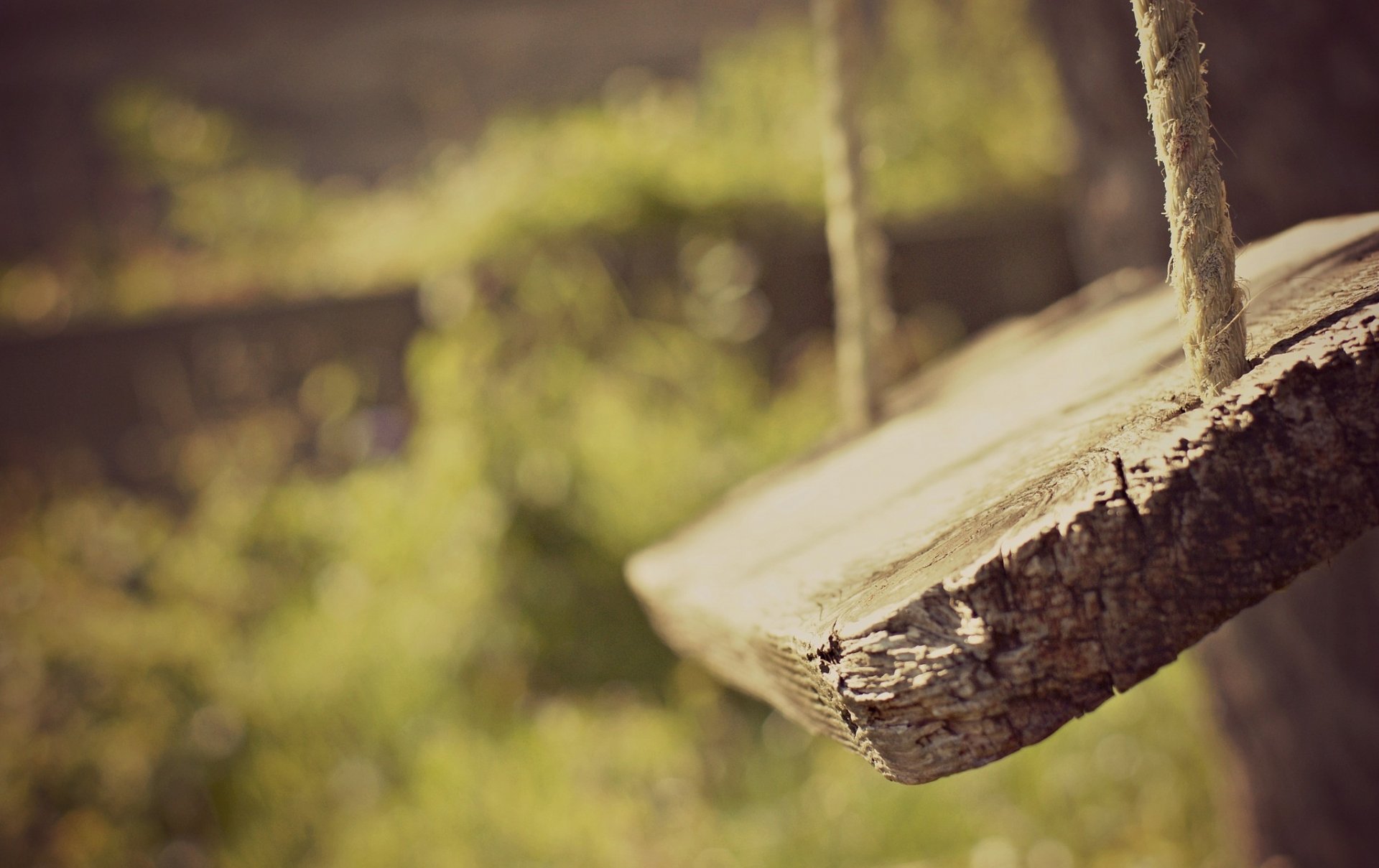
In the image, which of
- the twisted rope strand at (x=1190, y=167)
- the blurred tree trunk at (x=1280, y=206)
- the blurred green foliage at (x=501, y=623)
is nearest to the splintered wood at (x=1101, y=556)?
the twisted rope strand at (x=1190, y=167)

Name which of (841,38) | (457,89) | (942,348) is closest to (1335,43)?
(841,38)

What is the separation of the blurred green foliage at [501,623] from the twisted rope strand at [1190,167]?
0.63 metres

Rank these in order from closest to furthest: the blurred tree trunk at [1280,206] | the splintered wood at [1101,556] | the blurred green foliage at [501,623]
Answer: the splintered wood at [1101,556], the blurred tree trunk at [1280,206], the blurred green foliage at [501,623]

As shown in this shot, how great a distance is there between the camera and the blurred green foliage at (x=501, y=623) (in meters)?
1.45

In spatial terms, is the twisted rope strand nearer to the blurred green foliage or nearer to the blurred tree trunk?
the blurred tree trunk

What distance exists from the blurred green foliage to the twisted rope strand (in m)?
0.63

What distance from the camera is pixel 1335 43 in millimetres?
658

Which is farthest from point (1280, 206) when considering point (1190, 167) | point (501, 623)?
point (501, 623)

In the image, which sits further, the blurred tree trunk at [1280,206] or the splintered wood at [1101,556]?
the blurred tree trunk at [1280,206]

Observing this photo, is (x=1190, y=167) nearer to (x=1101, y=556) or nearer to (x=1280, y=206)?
(x=1101, y=556)

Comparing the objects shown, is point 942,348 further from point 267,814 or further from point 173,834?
point 173,834

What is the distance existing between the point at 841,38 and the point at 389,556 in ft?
5.71

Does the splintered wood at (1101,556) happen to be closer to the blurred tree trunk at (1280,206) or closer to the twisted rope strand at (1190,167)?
the twisted rope strand at (1190,167)

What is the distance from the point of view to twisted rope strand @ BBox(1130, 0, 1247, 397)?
0.99 ft
